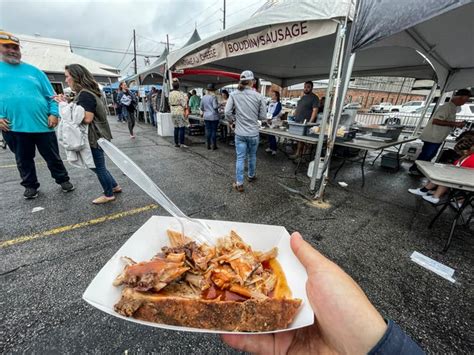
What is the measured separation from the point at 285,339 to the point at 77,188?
3829mm

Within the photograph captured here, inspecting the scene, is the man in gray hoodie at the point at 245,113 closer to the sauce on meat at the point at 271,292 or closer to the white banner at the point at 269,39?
the white banner at the point at 269,39

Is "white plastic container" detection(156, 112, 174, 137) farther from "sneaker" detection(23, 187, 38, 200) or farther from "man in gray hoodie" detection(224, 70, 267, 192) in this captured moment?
"sneaker" detection(23, 187, 38, 200)

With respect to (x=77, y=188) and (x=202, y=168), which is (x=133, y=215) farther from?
(x=202, y=168)

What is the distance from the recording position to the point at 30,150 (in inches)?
109

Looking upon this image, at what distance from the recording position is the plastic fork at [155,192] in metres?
0.95

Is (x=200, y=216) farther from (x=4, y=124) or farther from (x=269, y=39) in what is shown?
(x=269, y=39)

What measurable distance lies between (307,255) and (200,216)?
1.99m

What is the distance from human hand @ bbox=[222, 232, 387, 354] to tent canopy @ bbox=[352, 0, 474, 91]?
7.31 feet

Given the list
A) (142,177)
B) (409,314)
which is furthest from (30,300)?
(409,314)

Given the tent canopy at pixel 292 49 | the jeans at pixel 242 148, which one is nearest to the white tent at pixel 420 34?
the tent canopy at pixel 292 49

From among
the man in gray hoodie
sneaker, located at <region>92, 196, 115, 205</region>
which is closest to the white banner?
the man in gray hoodie

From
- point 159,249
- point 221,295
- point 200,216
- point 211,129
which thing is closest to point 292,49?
point 211,129

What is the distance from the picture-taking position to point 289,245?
38.9 inches

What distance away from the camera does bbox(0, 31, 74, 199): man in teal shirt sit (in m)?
Result: 2.36
